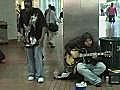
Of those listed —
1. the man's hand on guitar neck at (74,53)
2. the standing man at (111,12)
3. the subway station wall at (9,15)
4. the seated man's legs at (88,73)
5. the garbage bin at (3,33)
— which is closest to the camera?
the seated man's legs at (88,73)

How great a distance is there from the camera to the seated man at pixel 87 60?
7.76m

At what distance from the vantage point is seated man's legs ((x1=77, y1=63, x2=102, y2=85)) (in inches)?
304

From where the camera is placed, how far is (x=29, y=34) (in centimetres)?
816

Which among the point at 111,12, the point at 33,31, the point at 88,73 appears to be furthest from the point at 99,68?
the point at 111,12

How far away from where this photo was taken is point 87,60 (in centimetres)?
793

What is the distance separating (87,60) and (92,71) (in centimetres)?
28

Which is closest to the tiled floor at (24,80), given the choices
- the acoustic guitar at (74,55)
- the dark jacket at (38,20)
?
the acoustic guitar at (74,55)

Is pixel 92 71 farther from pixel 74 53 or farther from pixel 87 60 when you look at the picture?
pixel 74 53

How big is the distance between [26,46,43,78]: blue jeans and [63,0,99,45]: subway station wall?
0.86m

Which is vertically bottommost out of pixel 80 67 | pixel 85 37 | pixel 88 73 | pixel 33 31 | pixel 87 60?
pixel 88 73

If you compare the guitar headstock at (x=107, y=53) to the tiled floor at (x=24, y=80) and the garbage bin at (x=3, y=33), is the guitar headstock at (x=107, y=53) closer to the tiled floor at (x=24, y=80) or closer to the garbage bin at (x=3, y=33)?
the tiled floor at (x=24, y=80)

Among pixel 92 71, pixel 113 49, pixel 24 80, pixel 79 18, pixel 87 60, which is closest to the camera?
pixel 92 71

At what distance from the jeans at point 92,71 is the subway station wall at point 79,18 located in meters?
1.13

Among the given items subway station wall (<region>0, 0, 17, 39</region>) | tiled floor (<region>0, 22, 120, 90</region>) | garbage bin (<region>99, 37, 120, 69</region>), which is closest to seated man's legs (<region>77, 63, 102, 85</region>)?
tiled floor (<region>0, 22, 120, 90</region>)
